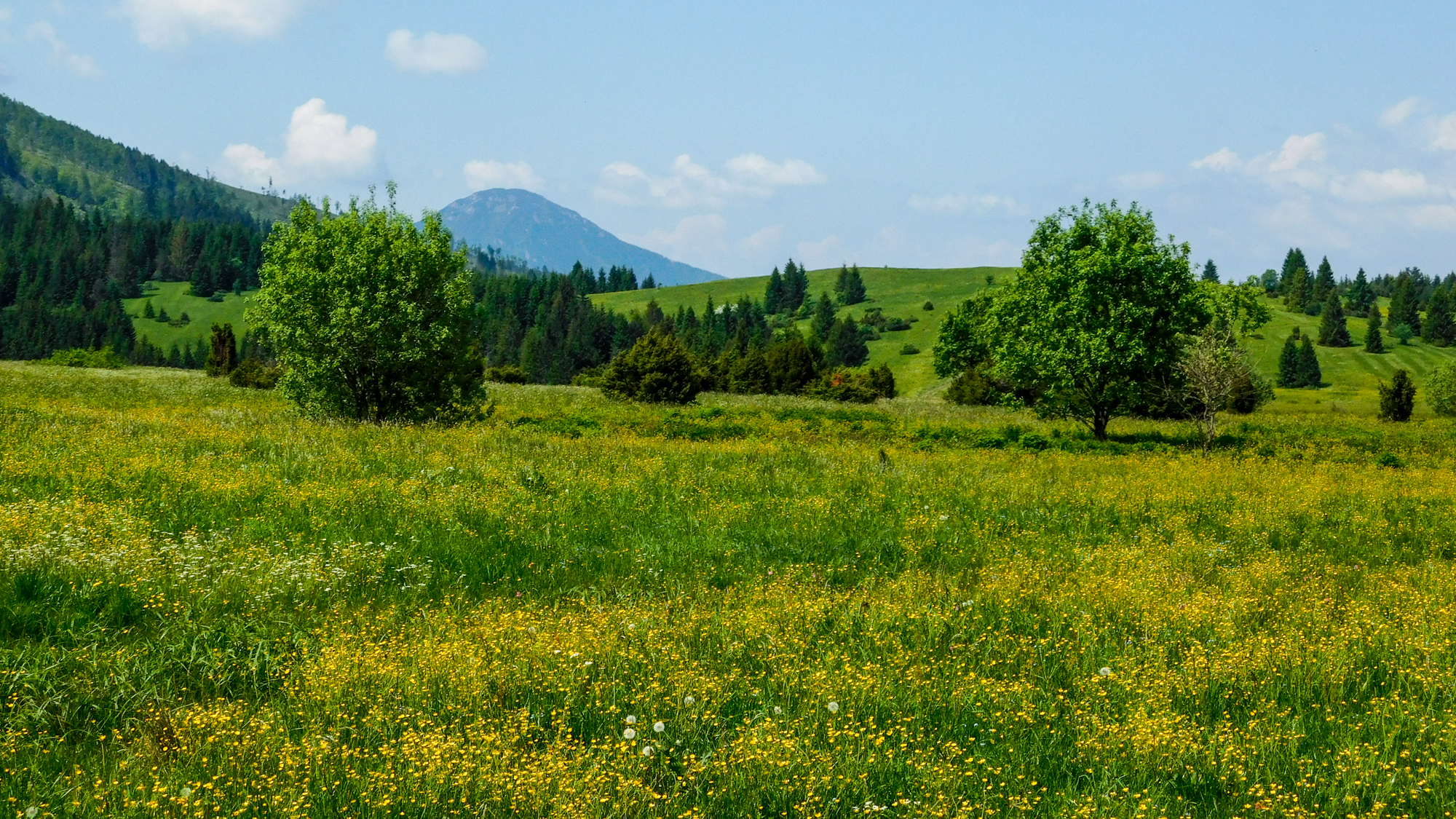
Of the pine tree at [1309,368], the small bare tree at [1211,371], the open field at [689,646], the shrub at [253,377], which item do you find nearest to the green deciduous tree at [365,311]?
the open field at [689,646]

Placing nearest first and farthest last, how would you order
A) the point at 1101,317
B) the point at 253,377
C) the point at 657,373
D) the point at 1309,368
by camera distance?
1. the point at 1101,317
2. the point at 657,373
3. the point at 253,377
4. the point at 1309,368

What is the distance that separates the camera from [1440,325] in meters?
153

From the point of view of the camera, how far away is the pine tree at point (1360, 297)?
7126 inches

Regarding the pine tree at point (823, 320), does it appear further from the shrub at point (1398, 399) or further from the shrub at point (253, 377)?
the shrub at point (253, 377)

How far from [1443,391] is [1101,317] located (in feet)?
206

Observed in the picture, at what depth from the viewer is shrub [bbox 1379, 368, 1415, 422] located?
57688 millimetres

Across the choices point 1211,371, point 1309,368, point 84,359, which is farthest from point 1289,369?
point 84,359

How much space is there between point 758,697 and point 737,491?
8176 mm

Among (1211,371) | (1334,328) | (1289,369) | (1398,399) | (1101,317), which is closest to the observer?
(1211,371)

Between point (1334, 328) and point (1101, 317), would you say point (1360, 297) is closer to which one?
point (1334, 328)

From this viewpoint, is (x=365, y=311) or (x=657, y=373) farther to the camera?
(x=657, y=373)

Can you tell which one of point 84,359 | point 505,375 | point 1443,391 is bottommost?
point 505,375

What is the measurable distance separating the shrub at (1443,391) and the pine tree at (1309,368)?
175ft

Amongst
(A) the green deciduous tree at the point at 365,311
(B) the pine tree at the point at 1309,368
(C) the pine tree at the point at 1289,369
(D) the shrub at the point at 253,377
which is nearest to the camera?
(A) the green deciduous tree at the point at 365,311
